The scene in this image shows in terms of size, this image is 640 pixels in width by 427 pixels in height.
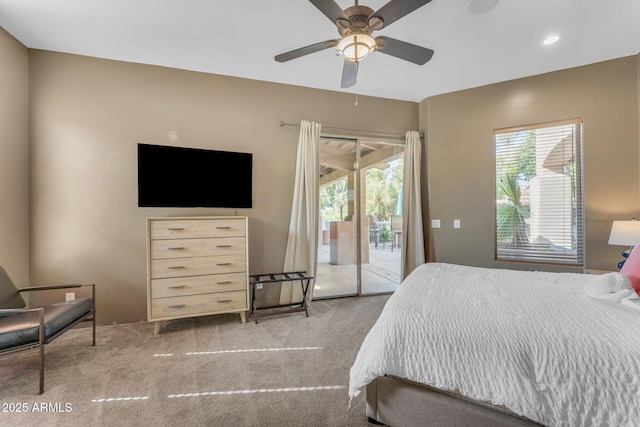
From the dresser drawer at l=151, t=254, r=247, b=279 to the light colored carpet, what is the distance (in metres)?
0.61

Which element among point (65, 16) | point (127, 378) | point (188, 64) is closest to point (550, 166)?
point (188, 64)

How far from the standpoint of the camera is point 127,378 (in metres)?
2.01

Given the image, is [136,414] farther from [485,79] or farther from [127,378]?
[485,79]

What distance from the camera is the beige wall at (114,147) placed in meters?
2.80

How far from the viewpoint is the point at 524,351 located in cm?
118

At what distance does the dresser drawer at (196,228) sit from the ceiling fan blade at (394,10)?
7.28 ft

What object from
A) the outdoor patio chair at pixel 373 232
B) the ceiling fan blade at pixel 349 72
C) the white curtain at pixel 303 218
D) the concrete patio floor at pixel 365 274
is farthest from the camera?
the outdoor patio chair at pixel 373 232

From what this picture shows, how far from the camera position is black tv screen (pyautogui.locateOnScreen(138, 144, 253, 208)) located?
9.75ft

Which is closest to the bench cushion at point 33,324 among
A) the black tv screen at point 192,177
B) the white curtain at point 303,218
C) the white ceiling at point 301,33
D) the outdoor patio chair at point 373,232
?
the black tv screen at point 192,177

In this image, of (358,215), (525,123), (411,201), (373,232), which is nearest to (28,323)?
(358,215)

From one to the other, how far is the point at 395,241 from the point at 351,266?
0.83 metres

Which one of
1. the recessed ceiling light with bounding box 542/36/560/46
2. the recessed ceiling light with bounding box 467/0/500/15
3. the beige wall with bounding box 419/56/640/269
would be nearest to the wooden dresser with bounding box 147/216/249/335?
the recessed ceiling light with bounding box 467/0/500/15

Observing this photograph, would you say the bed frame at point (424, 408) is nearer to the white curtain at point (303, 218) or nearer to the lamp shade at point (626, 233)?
the white curtain at point (303, 218)

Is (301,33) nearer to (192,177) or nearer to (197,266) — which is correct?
(192,177)
